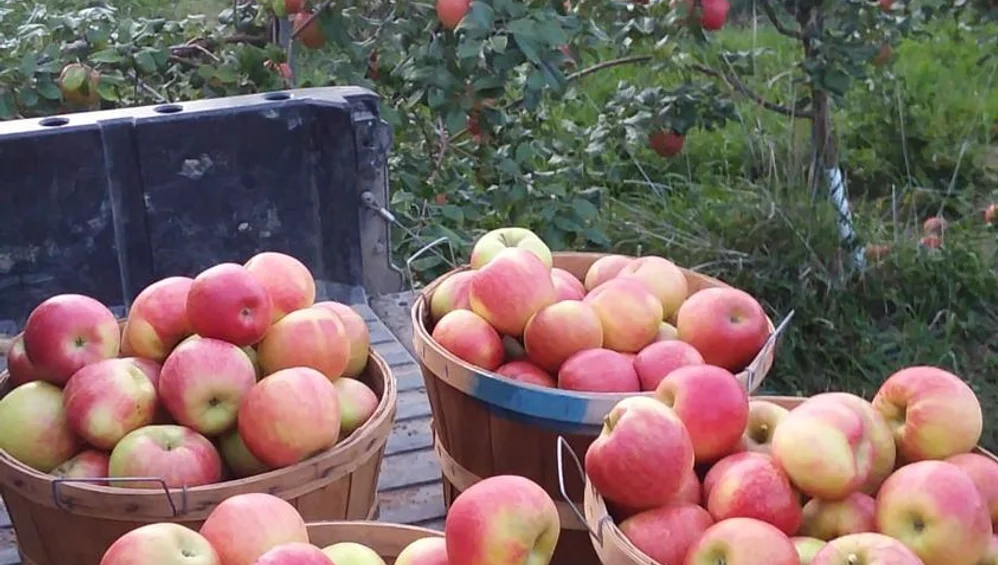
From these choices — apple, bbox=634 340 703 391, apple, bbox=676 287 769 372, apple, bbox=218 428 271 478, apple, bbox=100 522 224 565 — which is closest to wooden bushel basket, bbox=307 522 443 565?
apple, bbox=100 522 224 565

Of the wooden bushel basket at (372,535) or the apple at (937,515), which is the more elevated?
the apple at (937,515)

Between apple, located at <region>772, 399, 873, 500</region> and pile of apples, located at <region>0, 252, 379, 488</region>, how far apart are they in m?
0.65

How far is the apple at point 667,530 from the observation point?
4.32 feet

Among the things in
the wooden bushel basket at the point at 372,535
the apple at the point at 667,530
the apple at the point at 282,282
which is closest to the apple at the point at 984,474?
the apple at the point at 667,530

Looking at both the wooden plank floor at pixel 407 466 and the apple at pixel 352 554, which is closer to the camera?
the apple at pixel 352 554

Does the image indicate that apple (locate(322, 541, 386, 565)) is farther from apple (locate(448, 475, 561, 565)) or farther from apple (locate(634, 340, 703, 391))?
apple (locate(634, 340, 703, 391))

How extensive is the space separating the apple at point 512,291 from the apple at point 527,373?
71 millimetres

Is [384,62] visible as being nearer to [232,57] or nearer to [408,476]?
[232,57]

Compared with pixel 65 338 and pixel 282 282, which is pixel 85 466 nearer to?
pixel 65 338

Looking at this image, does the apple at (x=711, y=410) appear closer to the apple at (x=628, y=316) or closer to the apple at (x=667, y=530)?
the apple at (x=667, y=530)

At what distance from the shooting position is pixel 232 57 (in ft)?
10.6

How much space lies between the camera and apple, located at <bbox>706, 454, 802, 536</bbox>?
4.37 feet

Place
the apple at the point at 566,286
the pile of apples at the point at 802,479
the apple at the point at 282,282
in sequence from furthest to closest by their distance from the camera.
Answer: the apple at the point at 566,286 < the apple at the point at 282,282 < the pile of apples at the point at 802,479

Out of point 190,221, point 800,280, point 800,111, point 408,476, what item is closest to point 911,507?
point 408,476
